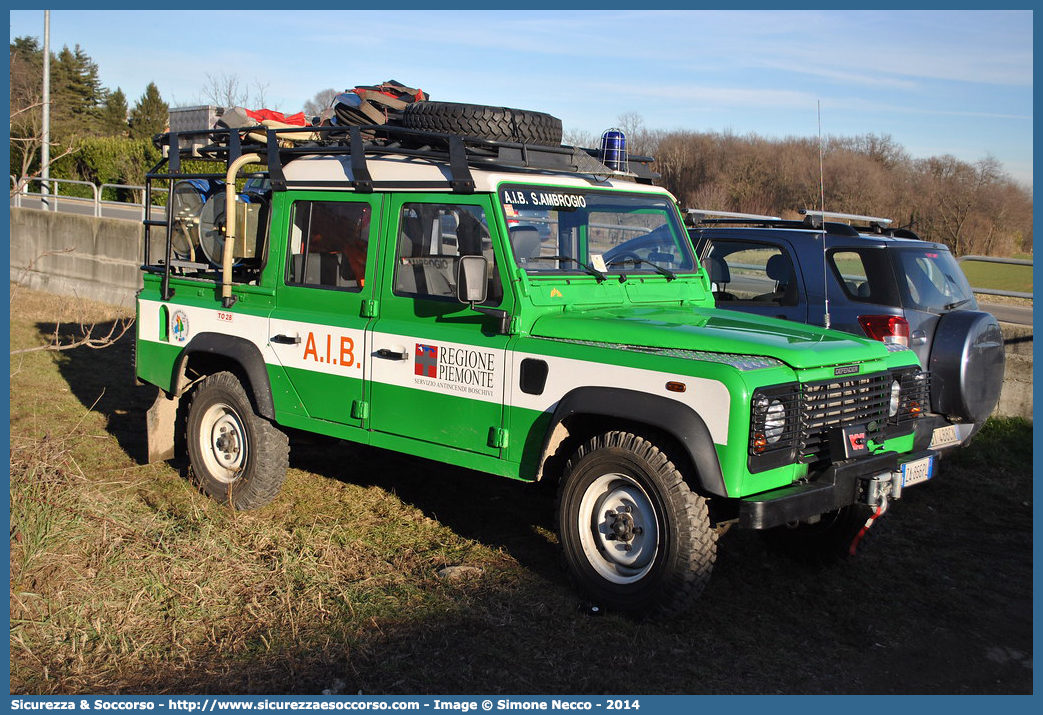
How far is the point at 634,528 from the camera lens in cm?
471

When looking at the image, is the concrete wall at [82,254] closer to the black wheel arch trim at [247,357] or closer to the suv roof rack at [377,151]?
the suv roof rack at [377,151]

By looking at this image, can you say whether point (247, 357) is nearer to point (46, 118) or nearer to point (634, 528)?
point (634, 528)

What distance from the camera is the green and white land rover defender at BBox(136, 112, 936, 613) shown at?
4.47 m

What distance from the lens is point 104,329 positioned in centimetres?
1321

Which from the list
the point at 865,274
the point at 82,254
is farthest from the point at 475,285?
the point at 82,254

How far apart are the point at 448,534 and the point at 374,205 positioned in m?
2.10

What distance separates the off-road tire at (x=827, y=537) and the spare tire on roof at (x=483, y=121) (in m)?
2.86

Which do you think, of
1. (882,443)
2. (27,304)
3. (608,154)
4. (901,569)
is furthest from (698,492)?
(27,304)

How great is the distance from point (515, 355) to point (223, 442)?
2.72 m

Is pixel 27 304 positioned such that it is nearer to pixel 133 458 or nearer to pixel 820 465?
pixel 133 458

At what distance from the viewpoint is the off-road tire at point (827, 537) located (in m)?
5.50

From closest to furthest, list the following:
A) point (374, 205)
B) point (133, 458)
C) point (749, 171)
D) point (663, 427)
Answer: point (663, 427) → point (374, 205) → point (133, 458) → point (749, 171)

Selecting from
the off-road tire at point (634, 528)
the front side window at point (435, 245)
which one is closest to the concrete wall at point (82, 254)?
the front side window at point (435, 245)

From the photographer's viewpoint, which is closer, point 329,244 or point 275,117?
point 329,244
